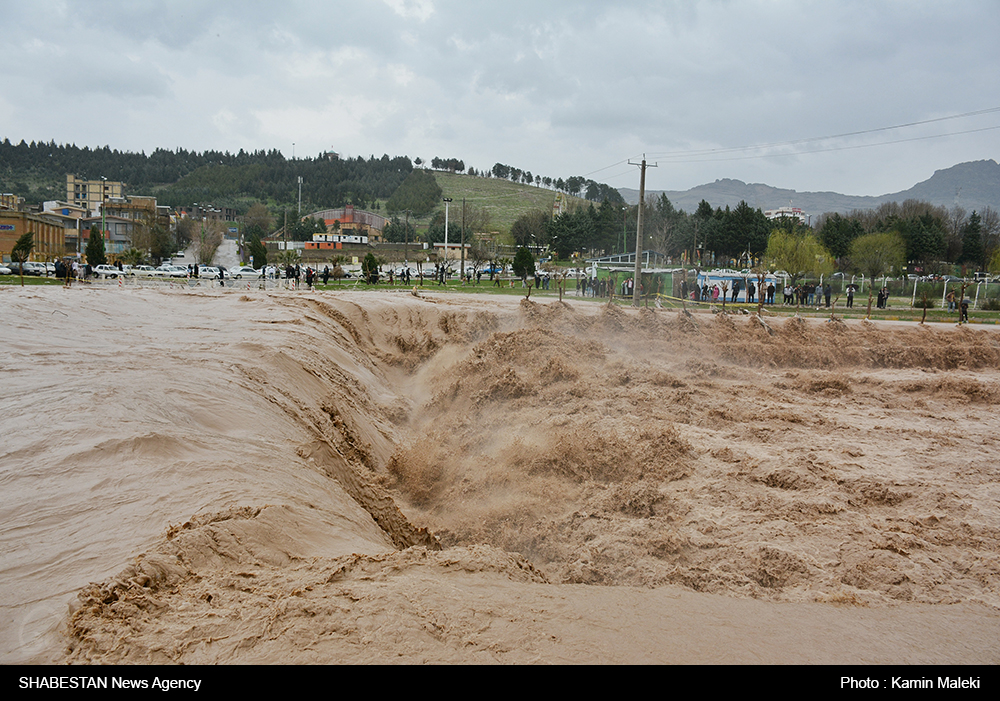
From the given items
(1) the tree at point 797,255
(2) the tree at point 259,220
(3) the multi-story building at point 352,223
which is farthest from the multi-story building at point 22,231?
(1) the tree at point 797,255

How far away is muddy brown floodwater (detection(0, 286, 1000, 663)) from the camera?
374 cm

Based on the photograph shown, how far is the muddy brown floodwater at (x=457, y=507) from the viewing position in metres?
3.74

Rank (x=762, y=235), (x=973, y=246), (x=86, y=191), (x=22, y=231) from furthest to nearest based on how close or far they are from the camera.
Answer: (x=86, y=191)
(x=762, y=235)
(x=973, y=246)
(x=22, y=231)

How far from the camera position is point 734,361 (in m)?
21.9

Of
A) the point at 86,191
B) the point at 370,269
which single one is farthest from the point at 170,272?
the point at 86,191

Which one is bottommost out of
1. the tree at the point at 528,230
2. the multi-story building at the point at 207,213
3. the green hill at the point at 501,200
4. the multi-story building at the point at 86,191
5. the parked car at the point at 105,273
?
the parked car at the point at 105,273

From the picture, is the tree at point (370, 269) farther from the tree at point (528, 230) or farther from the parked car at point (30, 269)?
the tree at point (528, 230)

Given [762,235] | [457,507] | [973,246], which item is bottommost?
[457,507]

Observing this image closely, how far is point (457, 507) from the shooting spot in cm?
923

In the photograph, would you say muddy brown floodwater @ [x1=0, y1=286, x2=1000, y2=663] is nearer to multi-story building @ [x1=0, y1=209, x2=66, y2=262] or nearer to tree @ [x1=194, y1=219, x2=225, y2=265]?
multi-story building @ [x1=0, y1=209, x2=66, y2=262]

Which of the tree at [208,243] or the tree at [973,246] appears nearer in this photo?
the tree at [973,246]

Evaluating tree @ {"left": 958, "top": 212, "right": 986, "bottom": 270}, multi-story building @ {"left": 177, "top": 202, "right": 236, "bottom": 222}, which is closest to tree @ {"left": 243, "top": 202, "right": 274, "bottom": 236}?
multi-story building @ {"left": 177, "top": 202, "right": 236, "bottom": 222}

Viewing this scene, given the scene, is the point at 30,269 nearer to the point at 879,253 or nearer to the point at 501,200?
the point at 879,253

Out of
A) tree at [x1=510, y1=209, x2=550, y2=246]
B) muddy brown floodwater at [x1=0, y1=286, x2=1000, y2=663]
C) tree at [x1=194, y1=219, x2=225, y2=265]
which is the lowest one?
muddy brown floodwater at [x1=0, y1=286, x2=1000, y2=663]
